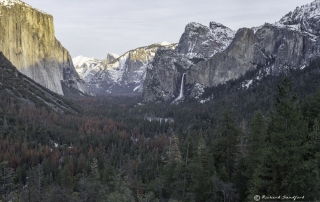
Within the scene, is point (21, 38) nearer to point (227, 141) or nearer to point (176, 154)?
point (176, 154)

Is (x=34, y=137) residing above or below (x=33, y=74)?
below

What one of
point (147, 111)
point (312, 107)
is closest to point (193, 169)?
point (312, 107)

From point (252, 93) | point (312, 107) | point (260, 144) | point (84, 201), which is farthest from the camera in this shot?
point (252, 93)

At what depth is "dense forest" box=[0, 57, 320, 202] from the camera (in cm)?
1984

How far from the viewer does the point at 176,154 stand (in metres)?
51.9

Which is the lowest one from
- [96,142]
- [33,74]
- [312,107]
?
[96,142]

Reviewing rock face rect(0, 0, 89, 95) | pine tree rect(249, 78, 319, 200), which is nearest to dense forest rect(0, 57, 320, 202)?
pine tree rect(249, 78, 319, 200)

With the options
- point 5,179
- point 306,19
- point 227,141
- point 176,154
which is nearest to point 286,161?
point 227,141

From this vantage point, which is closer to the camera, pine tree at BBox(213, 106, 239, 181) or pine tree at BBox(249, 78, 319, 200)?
pine tree at BBox(249, 78, 319, 200)

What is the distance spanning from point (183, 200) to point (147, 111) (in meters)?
157

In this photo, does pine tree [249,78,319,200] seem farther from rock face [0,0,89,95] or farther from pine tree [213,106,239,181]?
rock face [0,0,89,95]

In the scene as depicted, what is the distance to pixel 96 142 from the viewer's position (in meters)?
93.5

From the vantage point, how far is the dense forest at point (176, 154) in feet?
65.1

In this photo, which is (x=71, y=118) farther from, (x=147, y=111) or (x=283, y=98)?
(x=283, y=98)
